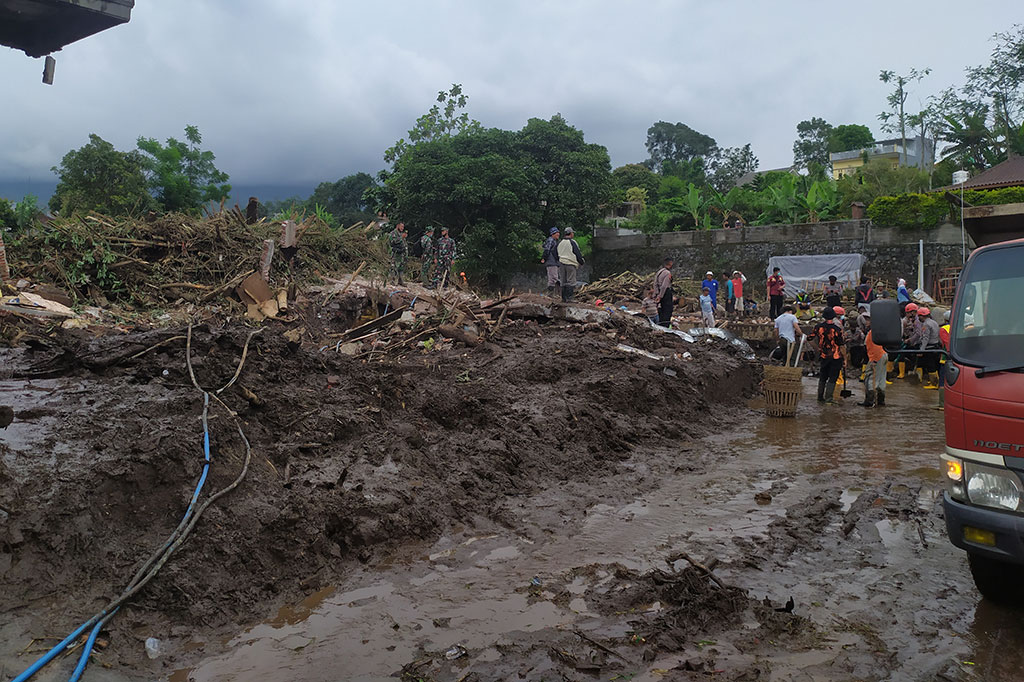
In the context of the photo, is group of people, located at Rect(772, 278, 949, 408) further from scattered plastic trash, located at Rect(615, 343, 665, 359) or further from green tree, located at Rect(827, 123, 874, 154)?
green tree, located at Rect(827, 123, 874, 154)

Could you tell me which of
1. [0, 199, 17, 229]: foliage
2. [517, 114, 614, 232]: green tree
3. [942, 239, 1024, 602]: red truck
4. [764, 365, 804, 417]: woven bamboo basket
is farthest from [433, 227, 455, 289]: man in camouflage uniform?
[942, 239, 1024, 602]: red truck

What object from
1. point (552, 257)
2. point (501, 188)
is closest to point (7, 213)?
point (552, 257)

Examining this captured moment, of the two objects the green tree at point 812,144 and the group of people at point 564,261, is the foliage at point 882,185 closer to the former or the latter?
the group of people at point 564,261

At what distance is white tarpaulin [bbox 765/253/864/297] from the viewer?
82.9 feet

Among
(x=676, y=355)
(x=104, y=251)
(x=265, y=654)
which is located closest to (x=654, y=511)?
(x=265, y=654)

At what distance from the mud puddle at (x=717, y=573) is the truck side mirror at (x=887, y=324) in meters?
1.77

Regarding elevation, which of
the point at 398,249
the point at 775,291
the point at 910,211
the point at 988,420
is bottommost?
the point at 988,420

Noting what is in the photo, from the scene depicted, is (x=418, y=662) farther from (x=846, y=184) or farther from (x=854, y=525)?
(x=846, y=184)

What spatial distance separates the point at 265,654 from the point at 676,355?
1094cm

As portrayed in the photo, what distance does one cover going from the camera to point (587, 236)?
33250 mm

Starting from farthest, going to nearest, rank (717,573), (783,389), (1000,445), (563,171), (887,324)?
(563,171)
(783,389)
(717,573)
(887,324)
(1000,445)

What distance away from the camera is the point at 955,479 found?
163 inches

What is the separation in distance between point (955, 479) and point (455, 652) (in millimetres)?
3133

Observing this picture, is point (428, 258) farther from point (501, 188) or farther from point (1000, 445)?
point (1000, 445)
